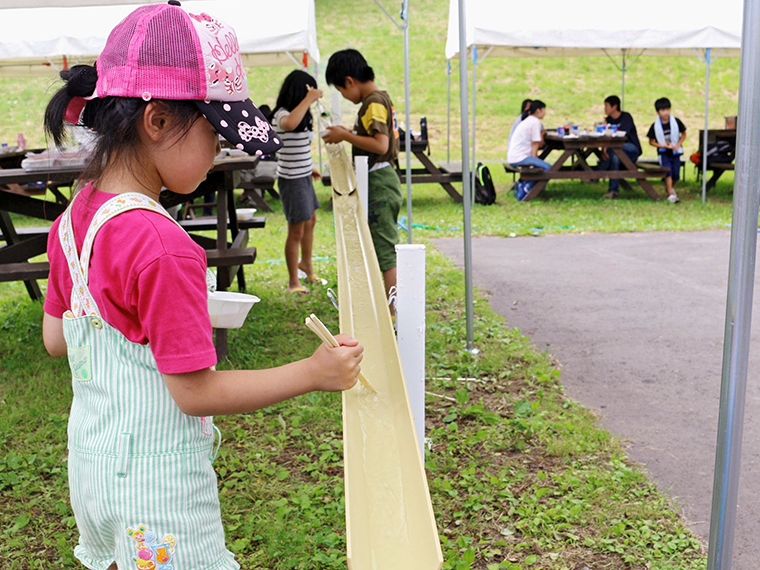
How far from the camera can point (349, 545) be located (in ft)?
4.50

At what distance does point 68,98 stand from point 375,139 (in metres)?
3.44

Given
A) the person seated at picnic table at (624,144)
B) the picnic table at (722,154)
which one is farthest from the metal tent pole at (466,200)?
the picnic table at (722,154)

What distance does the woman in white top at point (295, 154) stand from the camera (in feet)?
17.8

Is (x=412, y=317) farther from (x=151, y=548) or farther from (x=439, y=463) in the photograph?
(x=151, y=548)

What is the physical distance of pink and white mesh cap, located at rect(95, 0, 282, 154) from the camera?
123cm

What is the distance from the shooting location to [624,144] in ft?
37.9

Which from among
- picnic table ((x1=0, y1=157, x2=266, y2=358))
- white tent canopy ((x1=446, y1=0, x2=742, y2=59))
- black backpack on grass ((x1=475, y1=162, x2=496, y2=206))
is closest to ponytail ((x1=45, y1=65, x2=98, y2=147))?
picnic table ((x1=0, y1=157, x2=266, y2=358))

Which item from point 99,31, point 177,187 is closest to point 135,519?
point 177,187

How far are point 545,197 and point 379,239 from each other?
281 inches

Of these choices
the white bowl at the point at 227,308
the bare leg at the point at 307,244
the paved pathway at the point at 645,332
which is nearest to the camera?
the white bowl at the point at 227,308

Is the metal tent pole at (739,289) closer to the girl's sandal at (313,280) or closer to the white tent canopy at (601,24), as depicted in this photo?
the girl's sandal at (313,280)

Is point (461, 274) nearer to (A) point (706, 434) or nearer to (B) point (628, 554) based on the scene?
(A) point (706, 434)

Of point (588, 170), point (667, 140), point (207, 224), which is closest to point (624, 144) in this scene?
point (588, 170)

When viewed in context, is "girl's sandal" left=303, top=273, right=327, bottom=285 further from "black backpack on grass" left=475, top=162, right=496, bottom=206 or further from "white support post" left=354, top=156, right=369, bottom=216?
"black backpack on grass" left=475, top=162, right=496, bottom=206
